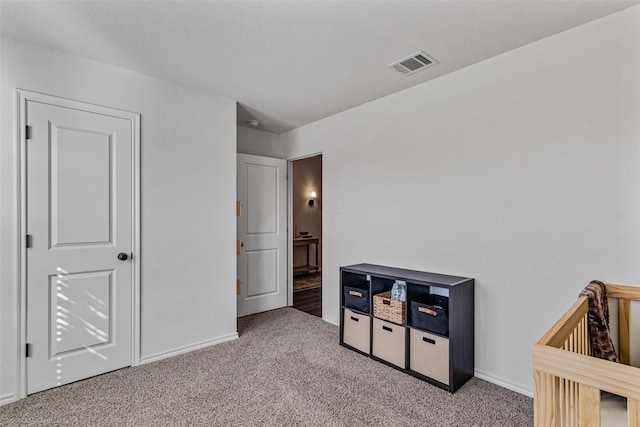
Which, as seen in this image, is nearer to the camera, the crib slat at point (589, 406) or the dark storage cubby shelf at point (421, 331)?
the crib slat at point (589, 406)

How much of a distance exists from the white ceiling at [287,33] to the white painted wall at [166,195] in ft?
0.54

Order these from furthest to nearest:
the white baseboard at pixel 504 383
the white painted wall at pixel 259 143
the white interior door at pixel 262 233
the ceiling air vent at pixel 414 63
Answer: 1. the white painted wall at pixel 259 143
2. the white interior door at pixel 262 233
3. the ceiling air vent at pixel 414 63
4. the white baseboard at pixel 504 383

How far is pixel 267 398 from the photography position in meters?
2.13

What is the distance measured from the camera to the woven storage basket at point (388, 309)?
2561mm

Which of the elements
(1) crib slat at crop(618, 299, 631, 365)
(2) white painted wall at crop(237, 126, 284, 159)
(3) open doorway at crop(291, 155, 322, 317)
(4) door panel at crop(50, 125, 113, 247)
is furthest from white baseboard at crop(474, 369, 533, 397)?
(3) open doorway at crop(291, 155, 322, 317)

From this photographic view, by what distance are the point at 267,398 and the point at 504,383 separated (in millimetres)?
1682

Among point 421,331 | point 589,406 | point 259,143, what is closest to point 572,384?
point 589,406

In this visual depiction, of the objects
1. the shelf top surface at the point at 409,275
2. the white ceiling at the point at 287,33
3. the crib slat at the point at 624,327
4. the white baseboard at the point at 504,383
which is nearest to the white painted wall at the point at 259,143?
the white ceiling at the point at 287,33

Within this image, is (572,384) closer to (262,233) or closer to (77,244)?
(77,244)

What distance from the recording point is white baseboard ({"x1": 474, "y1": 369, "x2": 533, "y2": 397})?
2176mm

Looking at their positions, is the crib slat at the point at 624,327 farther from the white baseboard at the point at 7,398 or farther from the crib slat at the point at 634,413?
the white baseboard at the point at 7,398

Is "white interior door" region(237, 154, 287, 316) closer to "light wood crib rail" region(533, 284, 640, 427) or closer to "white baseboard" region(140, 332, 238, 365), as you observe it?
"white baseboard" region(140, 332, 238, 365)

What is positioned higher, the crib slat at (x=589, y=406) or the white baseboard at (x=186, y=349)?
the crib slat at (x=589, y=406)

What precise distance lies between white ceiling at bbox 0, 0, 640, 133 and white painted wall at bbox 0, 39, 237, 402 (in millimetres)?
164
